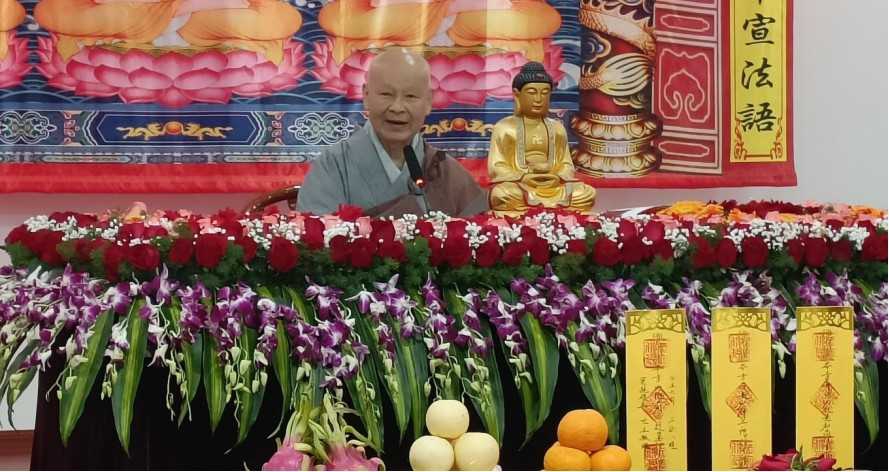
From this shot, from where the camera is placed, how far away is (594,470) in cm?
179

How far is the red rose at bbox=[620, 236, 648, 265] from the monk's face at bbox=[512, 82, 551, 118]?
91cm

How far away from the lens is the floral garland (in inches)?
81.4

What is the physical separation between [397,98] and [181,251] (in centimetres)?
102

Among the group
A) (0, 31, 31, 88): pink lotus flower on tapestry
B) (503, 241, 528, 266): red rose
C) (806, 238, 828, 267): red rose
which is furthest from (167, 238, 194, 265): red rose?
(0, 31, 31, 88): pink lotus flower on tapestry

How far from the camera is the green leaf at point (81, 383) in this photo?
199 cm

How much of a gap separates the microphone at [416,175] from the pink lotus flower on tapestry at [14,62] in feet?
7.50

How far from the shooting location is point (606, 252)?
89.2 inches

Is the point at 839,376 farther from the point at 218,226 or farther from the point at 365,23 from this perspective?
the point at 365,23

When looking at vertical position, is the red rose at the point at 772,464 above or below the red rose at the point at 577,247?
below

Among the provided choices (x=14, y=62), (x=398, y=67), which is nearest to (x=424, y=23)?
(x=14, y=62)

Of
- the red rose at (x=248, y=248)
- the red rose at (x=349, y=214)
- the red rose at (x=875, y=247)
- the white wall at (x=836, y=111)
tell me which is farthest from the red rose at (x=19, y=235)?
the white wall at (x=836, y=111)

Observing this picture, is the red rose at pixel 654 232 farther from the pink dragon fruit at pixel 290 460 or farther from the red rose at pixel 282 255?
the pink dragon fruit at pixel 290 460

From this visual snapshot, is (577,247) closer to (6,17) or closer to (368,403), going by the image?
(368,403)

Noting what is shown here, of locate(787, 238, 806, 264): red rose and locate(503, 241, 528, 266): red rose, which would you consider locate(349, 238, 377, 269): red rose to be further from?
locate(787, 238, 806, 264): red rose
